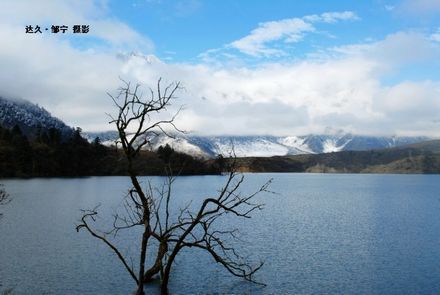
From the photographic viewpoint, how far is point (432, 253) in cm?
5438

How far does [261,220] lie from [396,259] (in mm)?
30986

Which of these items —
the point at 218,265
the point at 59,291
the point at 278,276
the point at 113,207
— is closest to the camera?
the point at 59,291

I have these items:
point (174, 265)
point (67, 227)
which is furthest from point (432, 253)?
point (67, 227)

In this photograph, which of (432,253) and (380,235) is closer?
(432,253)

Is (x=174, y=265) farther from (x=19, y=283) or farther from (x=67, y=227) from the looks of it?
(x=67, y=227)

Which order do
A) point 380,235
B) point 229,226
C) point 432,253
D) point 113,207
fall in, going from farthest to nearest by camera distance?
point 113,207 < point 229,226 < point 380,235 < point 432,253

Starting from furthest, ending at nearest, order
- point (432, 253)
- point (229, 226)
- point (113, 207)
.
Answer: point (113, 207) → point (229, 226) → point (432, 253)

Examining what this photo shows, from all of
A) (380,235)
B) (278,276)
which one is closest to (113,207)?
(380,235)

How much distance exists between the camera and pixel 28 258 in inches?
1893

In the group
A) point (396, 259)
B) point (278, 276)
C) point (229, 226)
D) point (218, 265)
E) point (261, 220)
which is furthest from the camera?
point (261, 220)

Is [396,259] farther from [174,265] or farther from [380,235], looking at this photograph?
[174,265]

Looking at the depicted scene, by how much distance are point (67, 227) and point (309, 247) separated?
118 ft

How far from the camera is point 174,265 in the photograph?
46156mm

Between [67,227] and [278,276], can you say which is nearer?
[278,276]
